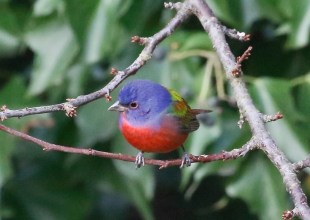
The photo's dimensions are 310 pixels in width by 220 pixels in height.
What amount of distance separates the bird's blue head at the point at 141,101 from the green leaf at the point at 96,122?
969 mm

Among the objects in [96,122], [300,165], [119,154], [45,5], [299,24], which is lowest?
[300,165]

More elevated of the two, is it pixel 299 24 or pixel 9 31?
pixel 9 31

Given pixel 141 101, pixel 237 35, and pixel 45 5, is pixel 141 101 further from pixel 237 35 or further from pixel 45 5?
pixel 45 5

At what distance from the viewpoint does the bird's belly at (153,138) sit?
2.03 metres

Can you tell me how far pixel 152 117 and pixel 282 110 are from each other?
0.85 metres

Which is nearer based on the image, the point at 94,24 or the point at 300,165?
the point at 300,165

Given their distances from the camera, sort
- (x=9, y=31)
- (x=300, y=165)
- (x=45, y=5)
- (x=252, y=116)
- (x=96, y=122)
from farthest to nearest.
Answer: (x=9, y=31), (x=96, y=122), (x=45, y=5), (x=252, y=116), (x=300, y=165)

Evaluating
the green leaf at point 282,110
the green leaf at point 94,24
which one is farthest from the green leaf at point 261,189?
the green leaf at point 94,24

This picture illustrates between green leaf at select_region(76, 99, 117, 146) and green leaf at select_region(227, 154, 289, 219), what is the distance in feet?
1.62

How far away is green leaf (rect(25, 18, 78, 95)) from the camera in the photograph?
125 inches

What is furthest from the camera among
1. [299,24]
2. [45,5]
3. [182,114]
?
[45,5]

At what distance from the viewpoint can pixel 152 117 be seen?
2223 millimetres

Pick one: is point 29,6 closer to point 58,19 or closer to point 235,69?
point 58,19

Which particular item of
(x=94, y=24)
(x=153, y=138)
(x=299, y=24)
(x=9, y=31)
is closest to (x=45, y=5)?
(x=94, y=24)
